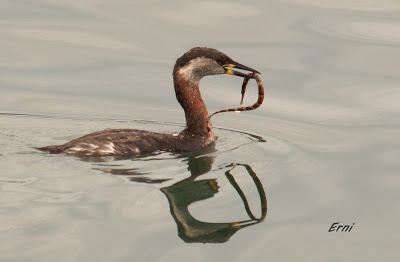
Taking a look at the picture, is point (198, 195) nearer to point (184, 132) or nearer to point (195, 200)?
point (195, 200)

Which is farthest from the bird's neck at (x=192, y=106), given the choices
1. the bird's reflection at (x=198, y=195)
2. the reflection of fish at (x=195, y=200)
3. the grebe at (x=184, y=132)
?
the reflection of fish at (x=195, y=200)

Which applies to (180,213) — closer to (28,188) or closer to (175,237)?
(175,237)

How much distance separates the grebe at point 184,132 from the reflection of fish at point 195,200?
1026 millimetres

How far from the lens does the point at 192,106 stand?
585 inches

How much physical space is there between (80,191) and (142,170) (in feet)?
3.84

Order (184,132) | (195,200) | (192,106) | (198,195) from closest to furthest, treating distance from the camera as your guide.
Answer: (195,200)
(198,195)
(184,132)
(192,106)

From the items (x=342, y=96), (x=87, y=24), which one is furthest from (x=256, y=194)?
(x=87, y=24)

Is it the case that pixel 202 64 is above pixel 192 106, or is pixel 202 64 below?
above

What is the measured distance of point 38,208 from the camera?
11398 mm

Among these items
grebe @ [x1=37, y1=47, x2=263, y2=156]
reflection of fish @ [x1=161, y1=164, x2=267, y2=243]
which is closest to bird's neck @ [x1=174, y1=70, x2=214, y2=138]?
grebe @ [x1=37, y1=47, x2=263, y2=156]

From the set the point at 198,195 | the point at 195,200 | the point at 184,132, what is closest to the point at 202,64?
the point at 184,132

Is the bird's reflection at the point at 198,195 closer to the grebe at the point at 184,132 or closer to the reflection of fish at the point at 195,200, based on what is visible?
the reflection of fish at the point at 195,200

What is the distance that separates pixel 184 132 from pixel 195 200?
2.69 meters

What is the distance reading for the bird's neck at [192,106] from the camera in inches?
579
